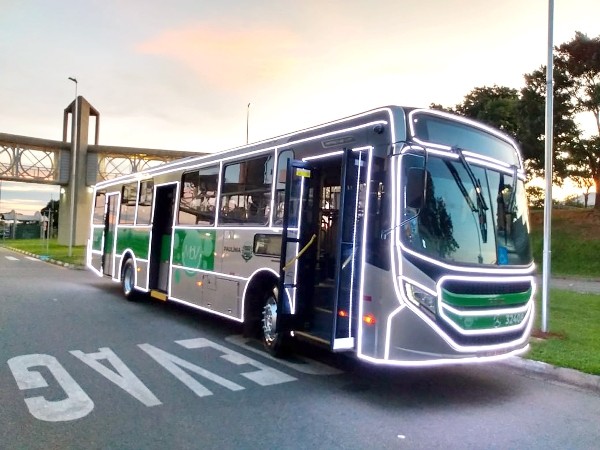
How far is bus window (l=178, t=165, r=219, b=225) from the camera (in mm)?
9445

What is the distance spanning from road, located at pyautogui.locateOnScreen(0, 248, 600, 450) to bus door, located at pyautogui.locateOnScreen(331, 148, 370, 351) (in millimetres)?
775

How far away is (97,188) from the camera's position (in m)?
15.6

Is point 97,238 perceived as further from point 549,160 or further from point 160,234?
point 549,160

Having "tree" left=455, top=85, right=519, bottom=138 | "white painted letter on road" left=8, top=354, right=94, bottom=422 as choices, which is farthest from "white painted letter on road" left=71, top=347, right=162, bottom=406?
"tree" left=455, top=85, right=519, bottom=138

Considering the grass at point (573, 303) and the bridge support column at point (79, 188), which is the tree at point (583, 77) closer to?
the grass at point (573, 303)

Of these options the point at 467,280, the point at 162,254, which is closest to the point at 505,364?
the point at 467,280

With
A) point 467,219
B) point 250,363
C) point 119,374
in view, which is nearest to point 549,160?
point 467,219

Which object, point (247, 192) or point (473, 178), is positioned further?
point (247, 192)

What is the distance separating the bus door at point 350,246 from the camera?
5.92 meters

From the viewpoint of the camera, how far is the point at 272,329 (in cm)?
754

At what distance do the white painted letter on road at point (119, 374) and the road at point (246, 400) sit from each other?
2 centimetres

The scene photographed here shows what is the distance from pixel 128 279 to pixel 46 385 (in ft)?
23.9

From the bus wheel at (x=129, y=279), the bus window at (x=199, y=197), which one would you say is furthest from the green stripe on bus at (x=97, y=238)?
the bus window at (x=199, y=197)

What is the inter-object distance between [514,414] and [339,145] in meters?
3.50
